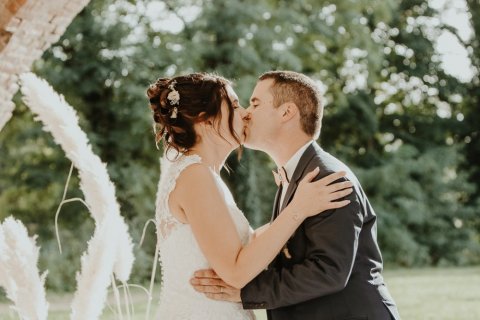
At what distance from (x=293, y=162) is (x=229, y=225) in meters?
0.38

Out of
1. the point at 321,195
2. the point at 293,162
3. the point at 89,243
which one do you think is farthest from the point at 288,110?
the point at 89,243

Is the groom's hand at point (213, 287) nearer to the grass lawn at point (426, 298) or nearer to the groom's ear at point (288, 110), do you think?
the groom's ear at point (288, 110)

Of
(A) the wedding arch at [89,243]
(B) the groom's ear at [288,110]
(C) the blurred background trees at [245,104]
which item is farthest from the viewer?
(C) the blurred background trees at [245,104]

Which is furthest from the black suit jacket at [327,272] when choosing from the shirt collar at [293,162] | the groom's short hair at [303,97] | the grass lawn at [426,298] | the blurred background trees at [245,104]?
the blurred background trees at [245,104]

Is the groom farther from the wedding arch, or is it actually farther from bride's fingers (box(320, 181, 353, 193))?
the wedding arch

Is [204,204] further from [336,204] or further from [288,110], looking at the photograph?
[288,110]

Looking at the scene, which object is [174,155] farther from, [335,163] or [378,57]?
[378,57]

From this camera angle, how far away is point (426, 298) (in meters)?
8.91

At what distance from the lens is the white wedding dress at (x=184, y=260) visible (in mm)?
2250

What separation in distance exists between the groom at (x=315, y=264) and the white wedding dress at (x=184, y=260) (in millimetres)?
51

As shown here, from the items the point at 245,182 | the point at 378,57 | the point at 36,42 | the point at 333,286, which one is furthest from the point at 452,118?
the point at 333,286

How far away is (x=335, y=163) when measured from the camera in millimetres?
2152

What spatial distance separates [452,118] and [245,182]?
621 centimetres

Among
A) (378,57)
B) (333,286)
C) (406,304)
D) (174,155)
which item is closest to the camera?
(333,286)
